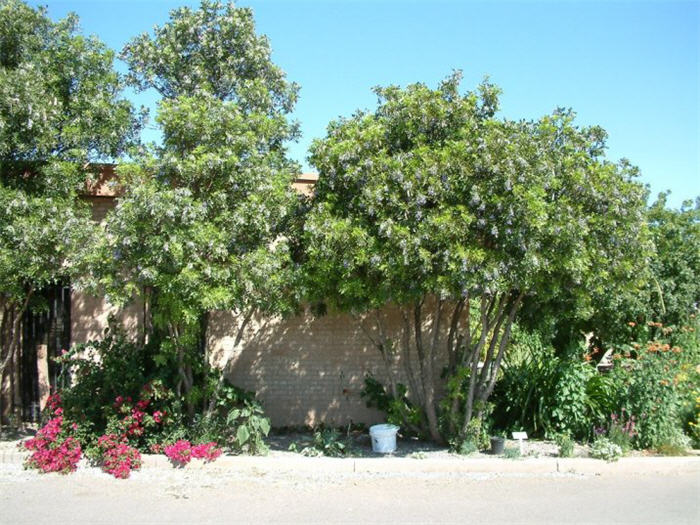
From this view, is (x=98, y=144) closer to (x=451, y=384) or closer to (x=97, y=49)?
(x=97, y=49)

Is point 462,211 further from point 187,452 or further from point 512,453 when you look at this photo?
point 187,452

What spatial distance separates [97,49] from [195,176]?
2.87 m

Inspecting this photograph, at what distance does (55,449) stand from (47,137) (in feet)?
12.7

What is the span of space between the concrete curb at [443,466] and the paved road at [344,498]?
0.11m

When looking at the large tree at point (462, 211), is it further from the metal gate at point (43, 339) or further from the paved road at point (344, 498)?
the metal gate at point (43, 339)

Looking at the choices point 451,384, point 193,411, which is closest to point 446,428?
point 451,384

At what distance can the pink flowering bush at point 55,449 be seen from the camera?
22.9 feet

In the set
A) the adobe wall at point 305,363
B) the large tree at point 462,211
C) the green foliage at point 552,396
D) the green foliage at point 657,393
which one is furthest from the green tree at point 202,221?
the green foliage at point 657,393

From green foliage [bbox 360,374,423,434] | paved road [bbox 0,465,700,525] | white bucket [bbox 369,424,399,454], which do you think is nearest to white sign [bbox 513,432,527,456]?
paved road [bbox 0,465,700,525]

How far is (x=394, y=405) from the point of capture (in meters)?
8.14

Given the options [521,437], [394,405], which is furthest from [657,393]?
[394,405]

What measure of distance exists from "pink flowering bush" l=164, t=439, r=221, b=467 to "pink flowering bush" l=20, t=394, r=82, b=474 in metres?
1.07

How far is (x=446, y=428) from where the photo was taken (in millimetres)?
8133

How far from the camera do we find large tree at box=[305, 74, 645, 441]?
21.7 feet
